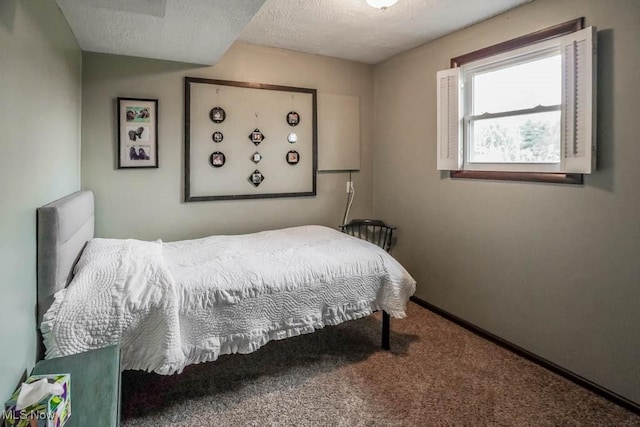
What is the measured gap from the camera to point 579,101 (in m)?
2.18

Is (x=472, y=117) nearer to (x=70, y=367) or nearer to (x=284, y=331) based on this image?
(x=284, y=331)

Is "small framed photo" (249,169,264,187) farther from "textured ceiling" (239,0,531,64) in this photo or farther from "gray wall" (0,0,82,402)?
"gray wall" (0,0,82,402)

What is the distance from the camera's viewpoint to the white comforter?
169 centimetres

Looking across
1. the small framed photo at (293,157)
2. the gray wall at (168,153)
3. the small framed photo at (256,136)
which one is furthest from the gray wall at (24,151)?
the small framed photo at (293,157)

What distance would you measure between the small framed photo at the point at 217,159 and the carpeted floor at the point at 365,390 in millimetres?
1643

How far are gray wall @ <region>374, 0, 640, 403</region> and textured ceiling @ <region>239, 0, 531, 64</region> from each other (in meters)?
0.18

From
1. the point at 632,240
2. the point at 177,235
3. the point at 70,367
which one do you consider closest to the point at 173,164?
the point at 177,235

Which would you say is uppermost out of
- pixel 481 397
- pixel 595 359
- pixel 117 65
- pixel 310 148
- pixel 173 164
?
pixel 117 65

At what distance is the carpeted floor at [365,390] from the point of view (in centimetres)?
196

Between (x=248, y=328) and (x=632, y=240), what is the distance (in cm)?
217

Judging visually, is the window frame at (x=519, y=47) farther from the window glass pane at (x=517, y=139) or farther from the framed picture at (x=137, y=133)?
the framed picture at (x=137, y=133)

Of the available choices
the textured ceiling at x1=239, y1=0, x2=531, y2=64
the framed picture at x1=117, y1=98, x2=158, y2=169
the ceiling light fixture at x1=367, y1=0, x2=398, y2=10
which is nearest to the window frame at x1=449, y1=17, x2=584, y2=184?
the textured ceiling at x1=239, y1=0, x2=531, y2=64

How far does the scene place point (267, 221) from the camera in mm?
3631

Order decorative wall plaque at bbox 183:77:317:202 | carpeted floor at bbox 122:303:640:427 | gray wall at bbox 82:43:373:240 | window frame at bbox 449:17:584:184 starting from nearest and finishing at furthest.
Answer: carpeted floor at bbox 122:303:640:427 < window frame at bbox 449:17:584:184 < gray wall at bbox 82:43:373:240 < decorative wall plaque at bbox 183:77:317:202
